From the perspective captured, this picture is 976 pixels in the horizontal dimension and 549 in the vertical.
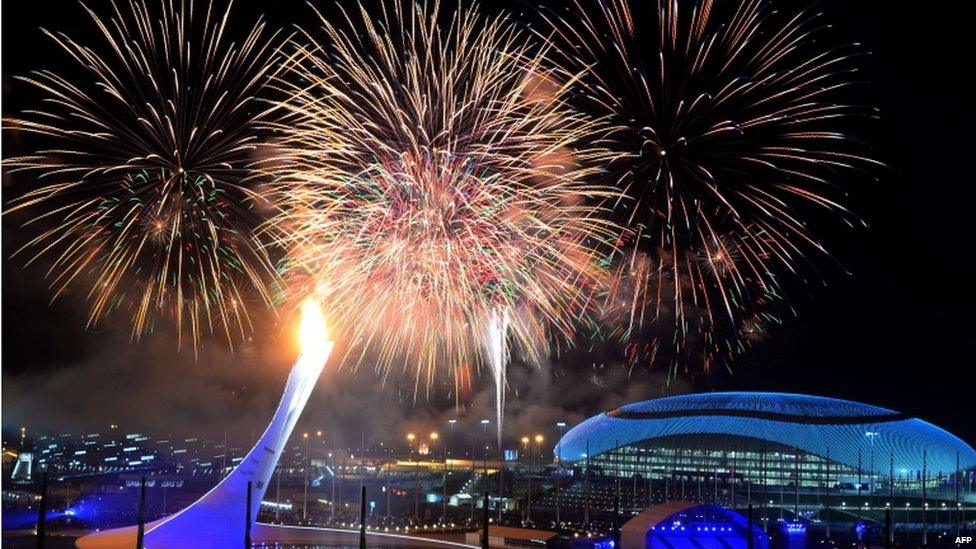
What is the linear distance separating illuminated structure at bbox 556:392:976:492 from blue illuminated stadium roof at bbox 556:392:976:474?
3.7 inches

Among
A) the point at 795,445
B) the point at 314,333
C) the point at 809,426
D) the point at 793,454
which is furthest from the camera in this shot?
the point at 809,426

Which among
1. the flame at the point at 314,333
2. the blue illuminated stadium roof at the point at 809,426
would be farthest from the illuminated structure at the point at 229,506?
the blue illuminated stadium roof at the point at 809,426

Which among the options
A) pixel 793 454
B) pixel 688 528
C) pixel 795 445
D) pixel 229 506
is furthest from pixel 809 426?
pixel 229 506

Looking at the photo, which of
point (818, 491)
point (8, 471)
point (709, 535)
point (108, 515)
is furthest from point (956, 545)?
point (8, 471)

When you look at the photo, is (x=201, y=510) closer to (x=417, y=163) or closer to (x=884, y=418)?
(x=417, y=163)

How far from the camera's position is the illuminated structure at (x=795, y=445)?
8969 centimetres

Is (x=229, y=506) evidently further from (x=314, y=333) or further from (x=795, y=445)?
(x=795, y=445)

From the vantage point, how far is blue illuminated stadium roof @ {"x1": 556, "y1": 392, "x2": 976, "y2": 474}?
90.4 m

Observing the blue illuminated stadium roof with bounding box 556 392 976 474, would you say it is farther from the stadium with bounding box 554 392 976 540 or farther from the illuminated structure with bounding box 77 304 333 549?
the illuminated structure with bounding box 77 304 333 549

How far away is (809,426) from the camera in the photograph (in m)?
91.8

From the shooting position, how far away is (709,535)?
113 feet

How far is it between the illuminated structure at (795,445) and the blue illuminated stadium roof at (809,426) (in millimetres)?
94

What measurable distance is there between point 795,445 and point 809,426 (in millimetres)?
2664

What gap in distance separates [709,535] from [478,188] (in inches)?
663
